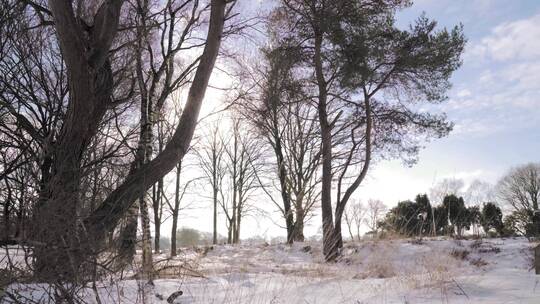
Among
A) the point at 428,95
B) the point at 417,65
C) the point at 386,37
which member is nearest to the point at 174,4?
the point at 386,37

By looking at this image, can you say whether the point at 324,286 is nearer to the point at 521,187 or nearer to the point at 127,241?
the point at 127,241

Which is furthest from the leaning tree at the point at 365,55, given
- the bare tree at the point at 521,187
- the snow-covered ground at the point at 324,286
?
the bare tree at the point at 521,187

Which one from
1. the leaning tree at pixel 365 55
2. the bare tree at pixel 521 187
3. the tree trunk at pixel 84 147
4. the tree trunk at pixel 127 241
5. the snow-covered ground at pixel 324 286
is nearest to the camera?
the tree trunk at pixel 84 147

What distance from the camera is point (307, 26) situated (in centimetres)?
1164

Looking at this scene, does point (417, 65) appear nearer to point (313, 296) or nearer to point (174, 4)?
point (174, 4)

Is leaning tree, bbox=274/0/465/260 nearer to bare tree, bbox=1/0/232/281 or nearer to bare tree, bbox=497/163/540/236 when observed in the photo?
bare tree, bbox=1/0/232/281

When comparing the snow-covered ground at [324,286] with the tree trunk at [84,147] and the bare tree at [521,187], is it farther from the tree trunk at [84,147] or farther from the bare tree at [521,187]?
the bare tree at [521,187]

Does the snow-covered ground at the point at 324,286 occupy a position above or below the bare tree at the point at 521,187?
below

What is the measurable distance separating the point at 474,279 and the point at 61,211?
12.3 feet

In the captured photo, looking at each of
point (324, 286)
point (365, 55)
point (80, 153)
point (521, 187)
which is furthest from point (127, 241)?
point (521, 187)

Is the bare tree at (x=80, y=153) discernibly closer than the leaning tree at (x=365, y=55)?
Yes

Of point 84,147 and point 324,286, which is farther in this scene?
point 324,286

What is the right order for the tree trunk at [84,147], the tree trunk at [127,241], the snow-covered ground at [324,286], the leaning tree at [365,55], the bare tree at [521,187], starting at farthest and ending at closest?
the bare tree at [521,187] → the leaning tree at [365,55] → the snow-covered ground at [324,286] → the tree trunk at [127,241] → the tree trunk at [84,147]

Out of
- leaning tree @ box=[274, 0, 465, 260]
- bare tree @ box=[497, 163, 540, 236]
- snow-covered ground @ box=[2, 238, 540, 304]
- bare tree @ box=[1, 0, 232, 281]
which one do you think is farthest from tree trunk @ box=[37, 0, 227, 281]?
bare tree @ box=[497, 163, 540, 236]
